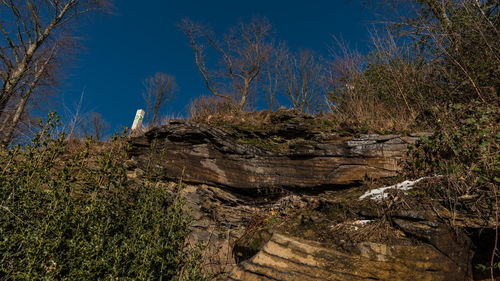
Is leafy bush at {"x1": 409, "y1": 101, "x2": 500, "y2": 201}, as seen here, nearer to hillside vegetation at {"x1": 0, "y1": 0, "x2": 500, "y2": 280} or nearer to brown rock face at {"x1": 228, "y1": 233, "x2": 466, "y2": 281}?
hillside vegetation at {"x1": 0, "y1": 0, "x2": 500, "y2": 280}

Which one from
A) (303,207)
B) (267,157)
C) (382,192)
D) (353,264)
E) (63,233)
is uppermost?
(267,157)

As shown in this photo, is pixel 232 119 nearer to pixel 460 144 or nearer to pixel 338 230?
pixel 338 230

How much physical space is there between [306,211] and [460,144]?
8.98 ft

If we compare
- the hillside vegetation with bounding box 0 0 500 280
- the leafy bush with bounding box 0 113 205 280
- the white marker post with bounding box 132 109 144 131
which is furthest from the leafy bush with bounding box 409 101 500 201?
the white marker post with bounding box 132 109 144 131

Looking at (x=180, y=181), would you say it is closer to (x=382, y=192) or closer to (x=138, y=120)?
(x=382, y=192)

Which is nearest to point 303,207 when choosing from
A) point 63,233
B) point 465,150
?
point 465,150

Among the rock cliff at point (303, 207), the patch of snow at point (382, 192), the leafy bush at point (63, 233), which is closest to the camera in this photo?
the leafy bush at point (63, 233)

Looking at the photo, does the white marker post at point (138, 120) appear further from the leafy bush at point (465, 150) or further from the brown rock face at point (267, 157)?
the leafy bush at point (465, 150)

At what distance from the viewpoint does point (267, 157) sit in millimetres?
5152

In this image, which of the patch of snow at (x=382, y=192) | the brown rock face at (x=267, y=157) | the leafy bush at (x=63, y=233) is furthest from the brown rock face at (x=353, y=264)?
the brown rock face at (x=267, y=157)

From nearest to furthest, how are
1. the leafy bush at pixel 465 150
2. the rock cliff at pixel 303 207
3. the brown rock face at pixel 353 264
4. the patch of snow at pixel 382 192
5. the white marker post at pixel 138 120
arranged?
the brown rock face at pixel 353 264 < the rock cliff at pixel 303 207 < the leafy bush at pixel 465 150 < the patch of snow at pixel 382 192 < the white marker post at pixel 138 120

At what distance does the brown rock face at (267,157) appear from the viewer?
455cm

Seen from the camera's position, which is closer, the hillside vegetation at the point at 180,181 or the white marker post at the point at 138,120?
the hillside vegetation at the point at 180,181

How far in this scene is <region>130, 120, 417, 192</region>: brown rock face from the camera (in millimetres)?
4550
